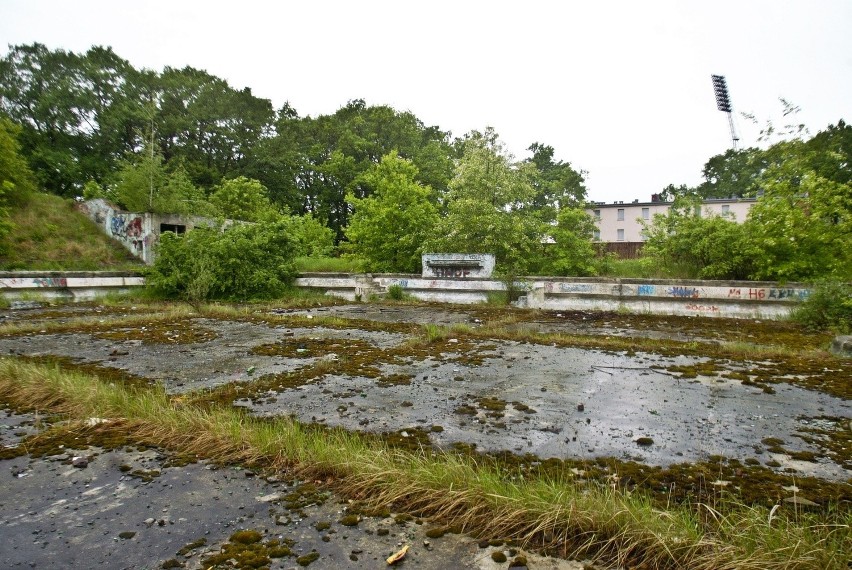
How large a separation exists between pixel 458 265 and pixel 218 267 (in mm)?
6884

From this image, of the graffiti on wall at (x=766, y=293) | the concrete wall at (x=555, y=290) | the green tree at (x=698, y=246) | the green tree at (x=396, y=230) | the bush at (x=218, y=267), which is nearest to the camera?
the graffiti on wall at (x=766, y=293)

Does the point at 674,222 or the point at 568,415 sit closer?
the point at 568,415

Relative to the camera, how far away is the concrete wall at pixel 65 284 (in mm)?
13109

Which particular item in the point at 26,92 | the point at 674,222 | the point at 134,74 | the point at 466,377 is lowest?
the point at 466,377

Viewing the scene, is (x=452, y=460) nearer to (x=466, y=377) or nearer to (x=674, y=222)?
(x=466, y=377)

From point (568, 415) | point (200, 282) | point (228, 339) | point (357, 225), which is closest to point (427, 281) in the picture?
point (357, 225)

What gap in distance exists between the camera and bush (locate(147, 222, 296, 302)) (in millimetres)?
13945

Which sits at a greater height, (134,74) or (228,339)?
(134,74)

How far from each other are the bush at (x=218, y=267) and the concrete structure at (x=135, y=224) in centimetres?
463

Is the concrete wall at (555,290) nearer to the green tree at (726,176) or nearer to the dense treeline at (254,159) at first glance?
the dense treeline at (254,159)

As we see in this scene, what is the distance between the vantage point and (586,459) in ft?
9.26

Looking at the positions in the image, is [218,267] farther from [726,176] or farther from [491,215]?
[726,176]

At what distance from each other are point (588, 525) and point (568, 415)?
1788 mm

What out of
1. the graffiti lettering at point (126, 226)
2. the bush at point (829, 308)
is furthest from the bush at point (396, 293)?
the graffiti lettering at point (126, 226)
